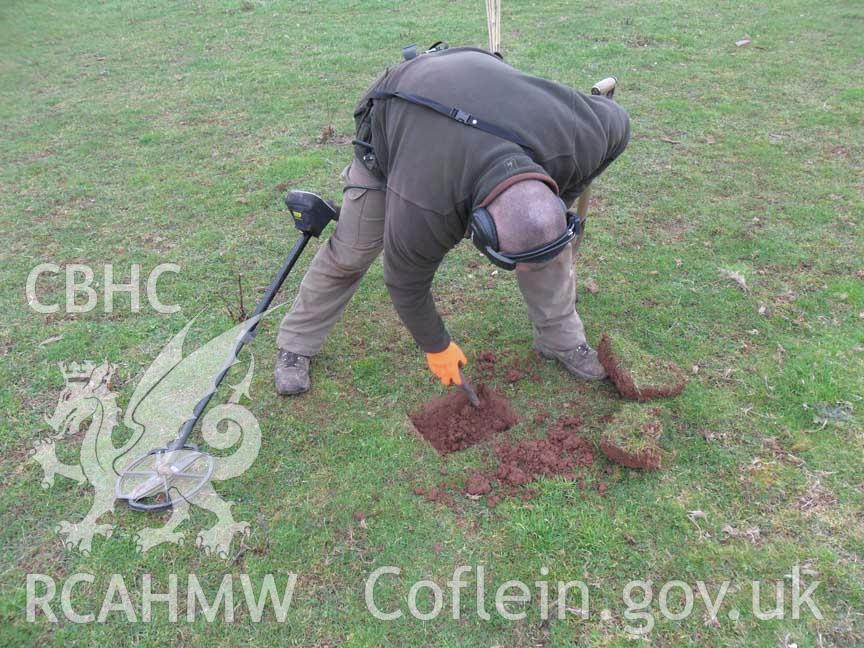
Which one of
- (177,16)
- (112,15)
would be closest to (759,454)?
(177,16)

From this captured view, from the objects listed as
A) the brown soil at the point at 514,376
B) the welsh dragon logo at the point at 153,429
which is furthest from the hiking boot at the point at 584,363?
the welsh dragon logo at the point at 153,429

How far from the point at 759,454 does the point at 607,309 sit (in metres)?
1.19

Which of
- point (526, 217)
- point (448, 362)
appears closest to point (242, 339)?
Answer: point (448, 362)

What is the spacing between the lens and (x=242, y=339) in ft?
10.2

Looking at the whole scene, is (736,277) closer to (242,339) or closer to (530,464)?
(530,464)

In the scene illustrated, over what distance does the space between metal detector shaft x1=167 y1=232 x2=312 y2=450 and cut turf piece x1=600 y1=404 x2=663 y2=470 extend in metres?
1.71

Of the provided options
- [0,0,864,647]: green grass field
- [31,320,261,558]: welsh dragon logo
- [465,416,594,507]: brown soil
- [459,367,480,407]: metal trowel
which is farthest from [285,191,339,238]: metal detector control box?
[465,416,594,507]: brown soil

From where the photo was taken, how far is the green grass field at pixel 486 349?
2.34m

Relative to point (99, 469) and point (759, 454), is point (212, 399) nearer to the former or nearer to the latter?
point (99, 469)

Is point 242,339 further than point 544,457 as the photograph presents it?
Yes

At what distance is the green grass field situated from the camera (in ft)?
7.69

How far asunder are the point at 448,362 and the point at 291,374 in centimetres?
91

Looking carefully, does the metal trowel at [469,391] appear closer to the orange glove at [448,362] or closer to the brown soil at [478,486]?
the orange glove at [448,362]

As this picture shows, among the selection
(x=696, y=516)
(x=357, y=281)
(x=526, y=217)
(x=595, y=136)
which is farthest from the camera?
(x=357, y=281)
